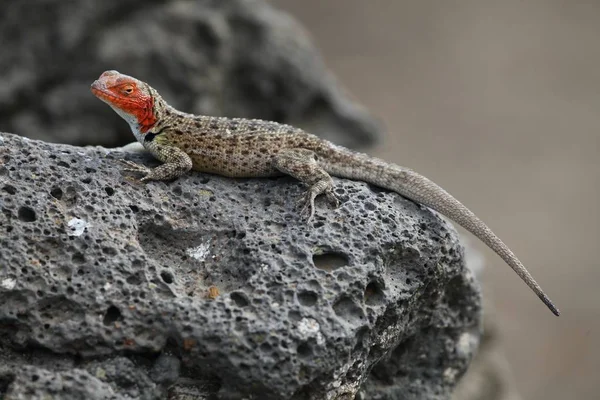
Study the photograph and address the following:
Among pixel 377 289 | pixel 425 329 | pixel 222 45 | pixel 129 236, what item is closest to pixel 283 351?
pixel 377 289

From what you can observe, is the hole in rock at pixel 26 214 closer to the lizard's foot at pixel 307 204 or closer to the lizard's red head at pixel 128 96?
the lizard's red head at pixel 128 96

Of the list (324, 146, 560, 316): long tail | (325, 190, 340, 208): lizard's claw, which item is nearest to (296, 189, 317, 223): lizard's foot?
(325, 190, 340, 208): lizard's claw

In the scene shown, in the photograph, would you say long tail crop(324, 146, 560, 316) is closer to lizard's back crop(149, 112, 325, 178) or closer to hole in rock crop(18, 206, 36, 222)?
lizard's back crop(149, 112, 325, 178)

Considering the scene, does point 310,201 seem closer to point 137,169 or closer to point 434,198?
point 434,198

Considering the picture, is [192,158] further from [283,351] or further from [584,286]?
[584,286]

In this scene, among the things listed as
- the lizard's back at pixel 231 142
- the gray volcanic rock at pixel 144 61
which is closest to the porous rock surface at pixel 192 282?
the lizard's back at pixel 231 142

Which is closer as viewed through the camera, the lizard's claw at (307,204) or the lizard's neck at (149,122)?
the lizard's claw at (307,204)

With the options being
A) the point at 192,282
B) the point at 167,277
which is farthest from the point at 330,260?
the point at 167,277
